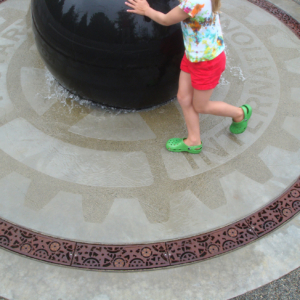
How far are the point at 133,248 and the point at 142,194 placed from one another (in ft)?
1.79

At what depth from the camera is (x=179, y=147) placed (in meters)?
3.47

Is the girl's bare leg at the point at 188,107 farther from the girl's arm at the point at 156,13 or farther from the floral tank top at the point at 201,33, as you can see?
the girl's arm at the point at 156,13

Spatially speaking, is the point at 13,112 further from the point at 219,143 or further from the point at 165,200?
the point at 219,143

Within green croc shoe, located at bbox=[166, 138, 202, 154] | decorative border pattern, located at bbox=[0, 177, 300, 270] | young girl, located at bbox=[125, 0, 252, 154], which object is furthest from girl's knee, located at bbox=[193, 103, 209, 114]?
decorative border pattern, located at bbox=[0, 177, 300, 270]

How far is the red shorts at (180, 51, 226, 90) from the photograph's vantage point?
278cm

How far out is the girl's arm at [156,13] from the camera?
2514 mm

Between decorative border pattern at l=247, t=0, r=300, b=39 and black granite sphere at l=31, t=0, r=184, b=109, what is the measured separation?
2.70 meters

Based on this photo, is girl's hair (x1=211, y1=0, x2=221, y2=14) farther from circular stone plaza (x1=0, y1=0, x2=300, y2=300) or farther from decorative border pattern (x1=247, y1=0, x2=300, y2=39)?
decorative border pattern (x1=247, y1=0, x2=300, y2=39)

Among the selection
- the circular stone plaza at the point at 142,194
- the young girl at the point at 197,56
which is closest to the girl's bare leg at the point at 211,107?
the young girl at the point at 197,56

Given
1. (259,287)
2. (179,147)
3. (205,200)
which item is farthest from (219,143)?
(259,287)

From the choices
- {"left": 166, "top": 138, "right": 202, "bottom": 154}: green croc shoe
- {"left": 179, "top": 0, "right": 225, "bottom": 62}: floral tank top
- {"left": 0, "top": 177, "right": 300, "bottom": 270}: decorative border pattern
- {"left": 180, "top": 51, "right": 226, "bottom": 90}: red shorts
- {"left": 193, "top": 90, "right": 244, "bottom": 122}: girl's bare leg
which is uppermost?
{"left": 179, "top": 0, "right": 225, "bottom": 62}: floral tank top

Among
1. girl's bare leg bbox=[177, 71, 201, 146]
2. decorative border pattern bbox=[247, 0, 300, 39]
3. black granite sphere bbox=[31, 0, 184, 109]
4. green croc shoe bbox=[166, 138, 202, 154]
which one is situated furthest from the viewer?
decorative border pattern bbox=[247, 0, 300, 39]

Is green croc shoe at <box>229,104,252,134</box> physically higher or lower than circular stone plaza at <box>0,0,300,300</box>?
higher

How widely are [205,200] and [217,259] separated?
572mm
